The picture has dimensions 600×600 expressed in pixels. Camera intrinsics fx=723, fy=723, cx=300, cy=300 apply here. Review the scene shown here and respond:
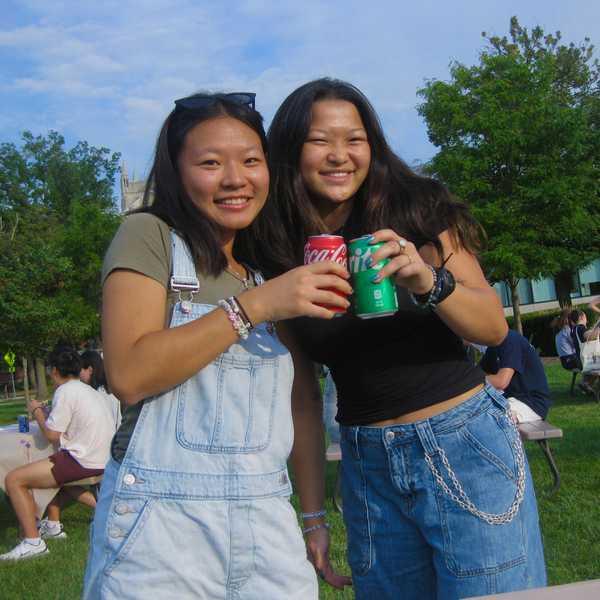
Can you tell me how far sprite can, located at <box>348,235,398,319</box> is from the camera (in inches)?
63.1

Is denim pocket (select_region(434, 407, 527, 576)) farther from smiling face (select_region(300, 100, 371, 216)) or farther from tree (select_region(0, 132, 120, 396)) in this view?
tree (select_region(0, 132, 120, 396))

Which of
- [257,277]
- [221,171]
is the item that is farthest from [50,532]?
[221,171]

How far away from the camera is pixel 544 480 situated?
5.91 meters

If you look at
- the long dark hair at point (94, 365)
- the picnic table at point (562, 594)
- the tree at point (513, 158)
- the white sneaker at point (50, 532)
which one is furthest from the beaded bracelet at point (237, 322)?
the tree at point (513, 158)

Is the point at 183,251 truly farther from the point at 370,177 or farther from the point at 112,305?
the point at 370,177

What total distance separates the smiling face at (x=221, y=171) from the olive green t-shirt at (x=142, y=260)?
138 mm

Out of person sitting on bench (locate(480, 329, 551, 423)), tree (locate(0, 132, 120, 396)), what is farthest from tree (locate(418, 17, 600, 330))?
person sitting on bench (locate(480, 329, 551, 423))

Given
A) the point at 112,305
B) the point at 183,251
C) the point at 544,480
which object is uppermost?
the point at 183,251

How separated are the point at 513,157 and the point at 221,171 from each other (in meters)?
18.7

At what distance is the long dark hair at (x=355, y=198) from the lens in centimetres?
194

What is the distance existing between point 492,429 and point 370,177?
2.56 feet

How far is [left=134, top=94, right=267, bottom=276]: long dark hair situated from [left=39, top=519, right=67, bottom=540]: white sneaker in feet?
16.2

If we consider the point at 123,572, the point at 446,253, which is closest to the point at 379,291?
the point at 446,253

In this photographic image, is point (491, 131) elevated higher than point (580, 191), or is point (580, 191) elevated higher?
point (491, 131)
